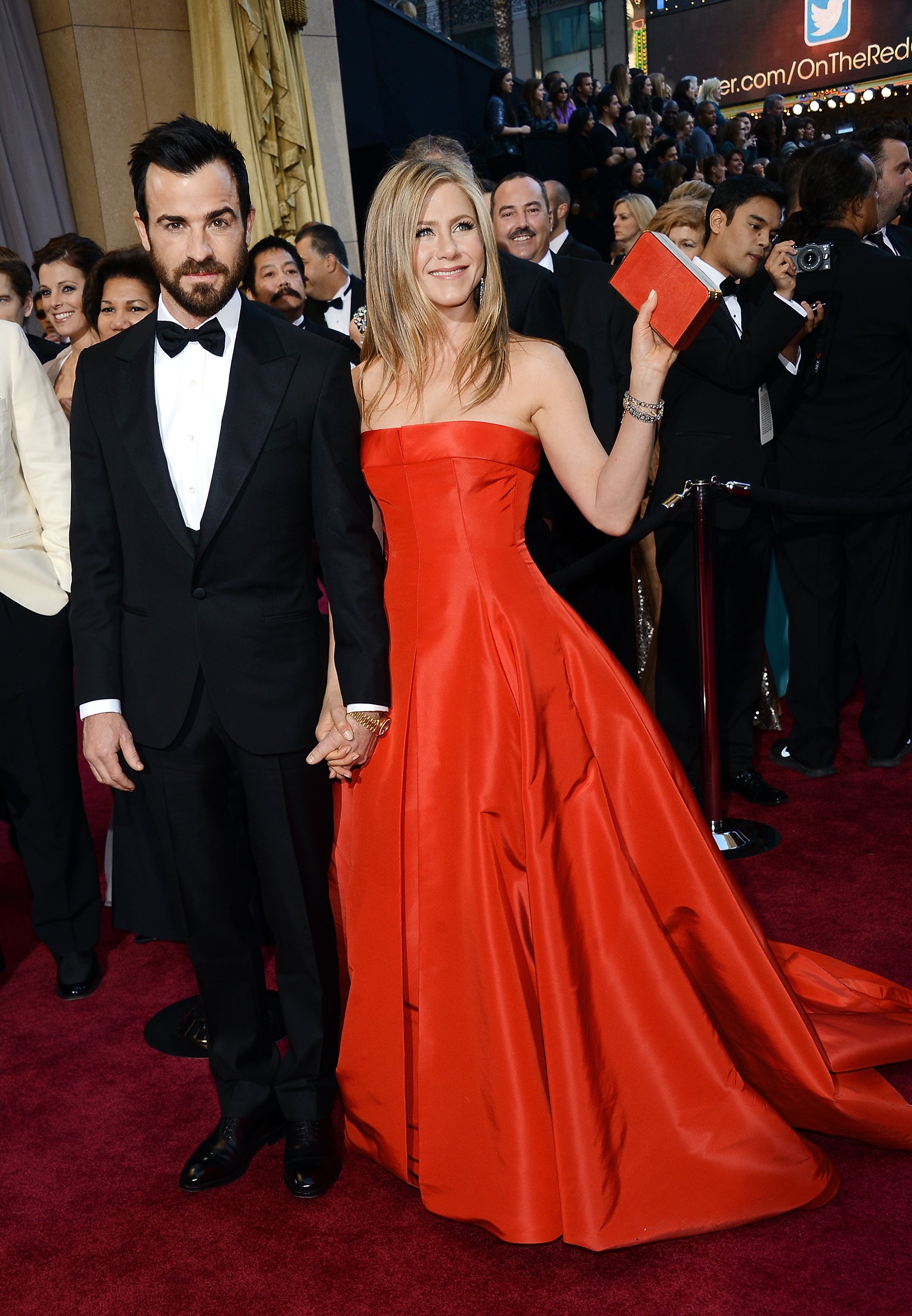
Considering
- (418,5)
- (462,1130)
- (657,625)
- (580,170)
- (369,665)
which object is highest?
(418,5)

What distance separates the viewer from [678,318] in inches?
70.5

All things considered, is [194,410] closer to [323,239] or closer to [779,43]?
[323,239]

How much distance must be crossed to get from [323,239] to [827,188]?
271 cm

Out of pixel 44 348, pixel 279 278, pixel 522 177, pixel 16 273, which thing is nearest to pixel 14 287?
pixel 16 273

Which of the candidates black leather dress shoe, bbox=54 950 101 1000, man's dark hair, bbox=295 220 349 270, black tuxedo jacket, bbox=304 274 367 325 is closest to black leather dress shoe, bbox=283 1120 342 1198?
black leather dress shoe, bbox=54 950 101 1000

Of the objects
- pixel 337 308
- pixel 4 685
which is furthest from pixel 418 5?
pixel 4 685

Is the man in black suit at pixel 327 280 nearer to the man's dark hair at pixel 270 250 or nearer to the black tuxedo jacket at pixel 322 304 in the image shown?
the black tuxedo jacket at pixel 322 304

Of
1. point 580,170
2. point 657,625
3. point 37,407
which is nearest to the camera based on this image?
point 37,407

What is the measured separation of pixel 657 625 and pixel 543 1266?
7.74 ft

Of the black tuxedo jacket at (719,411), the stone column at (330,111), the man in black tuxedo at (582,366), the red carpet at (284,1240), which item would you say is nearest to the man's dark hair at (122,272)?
the man in black tuxedo at (582,366)

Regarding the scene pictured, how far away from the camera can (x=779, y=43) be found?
20.5 m

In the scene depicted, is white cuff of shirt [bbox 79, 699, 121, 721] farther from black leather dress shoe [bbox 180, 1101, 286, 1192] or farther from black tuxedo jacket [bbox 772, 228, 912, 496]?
black tuxedo jacket [bbox 772, 228, 912, 496]

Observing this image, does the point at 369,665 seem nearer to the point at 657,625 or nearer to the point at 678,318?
the point at 678,318

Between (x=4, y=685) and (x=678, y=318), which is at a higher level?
(x=678, y=318)
